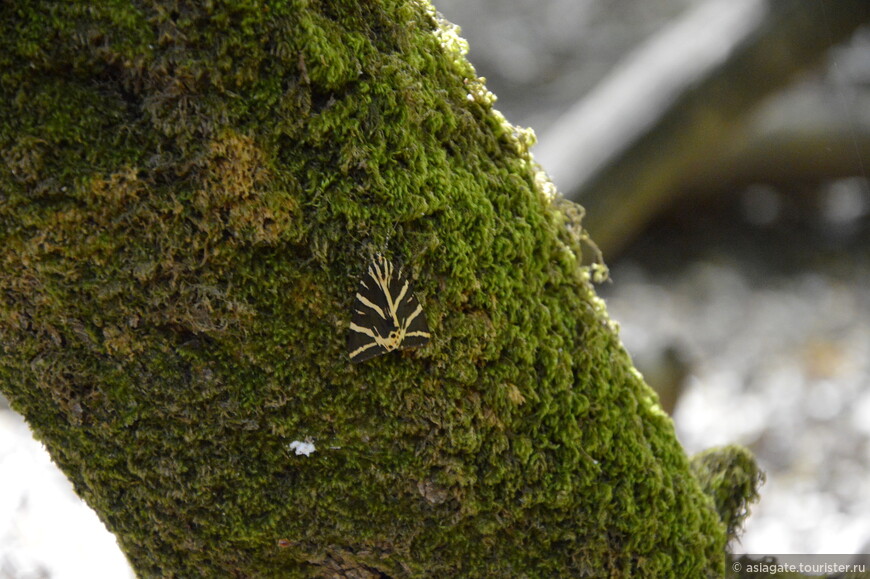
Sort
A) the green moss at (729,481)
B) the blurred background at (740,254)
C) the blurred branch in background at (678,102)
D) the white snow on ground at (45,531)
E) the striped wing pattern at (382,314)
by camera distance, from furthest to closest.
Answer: the blurred branch in background at (678,102) → the blurred background at (740,254) → the white snow on ground at (45,531) → the green moss at (729,481) → the striped wing pattern at (382,314)

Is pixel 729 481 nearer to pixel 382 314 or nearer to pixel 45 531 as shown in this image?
pixel 382 314

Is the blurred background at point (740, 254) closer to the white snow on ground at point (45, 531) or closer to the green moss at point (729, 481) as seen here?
the white snow on ground at point (45, 531)

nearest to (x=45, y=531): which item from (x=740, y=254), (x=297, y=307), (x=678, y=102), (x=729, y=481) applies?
(x=297, y=307)

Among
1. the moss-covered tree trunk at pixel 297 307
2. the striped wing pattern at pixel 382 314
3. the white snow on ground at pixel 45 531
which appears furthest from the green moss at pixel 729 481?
the white snow on ground at pixel 45 531

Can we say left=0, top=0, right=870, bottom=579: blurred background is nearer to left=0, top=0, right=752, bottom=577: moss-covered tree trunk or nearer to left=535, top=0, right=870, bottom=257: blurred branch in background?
left=535, top=0, right=870, bottom=257: blurred branch in background

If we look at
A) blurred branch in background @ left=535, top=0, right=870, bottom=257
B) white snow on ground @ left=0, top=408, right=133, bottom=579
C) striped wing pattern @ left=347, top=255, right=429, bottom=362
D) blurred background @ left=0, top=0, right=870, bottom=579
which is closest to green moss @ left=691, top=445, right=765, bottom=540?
blurred background @ left=0, top=0, right=870, bottom=579

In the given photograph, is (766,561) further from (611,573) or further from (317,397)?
(317,397)
